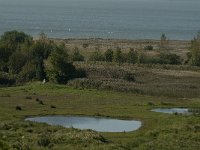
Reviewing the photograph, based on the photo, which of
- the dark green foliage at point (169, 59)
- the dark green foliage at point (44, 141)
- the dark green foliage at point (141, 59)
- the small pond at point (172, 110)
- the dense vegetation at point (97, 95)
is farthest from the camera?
the dark green foliage at point (169, 59)

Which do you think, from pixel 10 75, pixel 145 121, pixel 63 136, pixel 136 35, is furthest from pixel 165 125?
pixel 136 35

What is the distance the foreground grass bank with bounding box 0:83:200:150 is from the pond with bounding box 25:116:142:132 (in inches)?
43.3

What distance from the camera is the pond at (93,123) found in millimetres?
48062

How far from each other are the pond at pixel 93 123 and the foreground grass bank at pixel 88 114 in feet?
3.61

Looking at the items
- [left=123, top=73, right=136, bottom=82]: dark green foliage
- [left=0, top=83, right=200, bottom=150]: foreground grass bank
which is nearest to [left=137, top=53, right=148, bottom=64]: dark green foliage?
[left=123, top=73, right=136, bottom=82]: dark green foliage

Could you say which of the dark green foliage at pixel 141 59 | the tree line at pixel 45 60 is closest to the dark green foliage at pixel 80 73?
the tree line at pixel 45 60

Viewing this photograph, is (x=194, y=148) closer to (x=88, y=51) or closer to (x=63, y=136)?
(x=63, y=136)

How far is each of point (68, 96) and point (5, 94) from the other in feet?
22.6

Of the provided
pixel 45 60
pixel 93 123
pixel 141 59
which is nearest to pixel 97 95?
pixel 93 123

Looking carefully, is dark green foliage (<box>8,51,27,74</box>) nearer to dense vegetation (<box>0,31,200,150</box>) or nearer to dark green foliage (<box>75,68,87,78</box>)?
dense vegetation (<box>0,31,200,150</box>)

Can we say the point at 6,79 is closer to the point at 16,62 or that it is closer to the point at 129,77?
the point at 16,62

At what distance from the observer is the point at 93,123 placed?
1997 inches

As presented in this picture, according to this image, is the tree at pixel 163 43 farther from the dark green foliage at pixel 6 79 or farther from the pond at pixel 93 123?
the pond at pixel 93 123

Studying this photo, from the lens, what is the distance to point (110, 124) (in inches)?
1969
